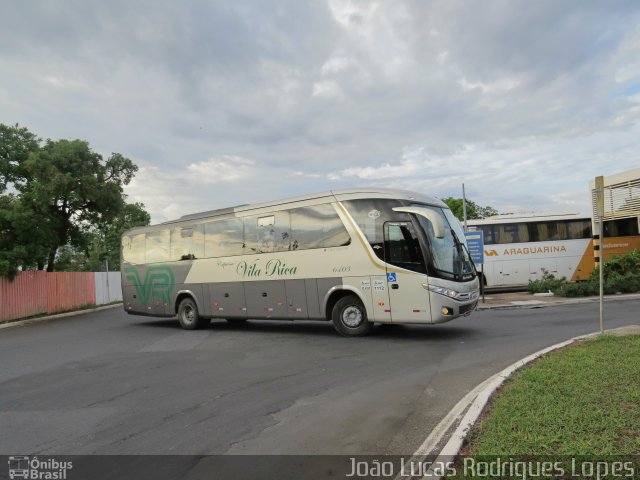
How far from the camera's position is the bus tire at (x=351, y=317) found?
11.1 metres

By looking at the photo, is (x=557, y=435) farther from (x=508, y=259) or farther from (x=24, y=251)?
(x=24, y=251)

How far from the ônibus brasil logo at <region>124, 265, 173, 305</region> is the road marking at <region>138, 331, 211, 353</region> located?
209 centimetres

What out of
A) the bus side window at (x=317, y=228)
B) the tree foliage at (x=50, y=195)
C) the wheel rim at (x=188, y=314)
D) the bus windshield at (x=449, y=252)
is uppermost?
the tree foliage at (x=50, y=195)

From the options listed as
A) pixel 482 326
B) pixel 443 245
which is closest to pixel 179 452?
pixel 443 245

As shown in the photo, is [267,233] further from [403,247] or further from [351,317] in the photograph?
[403,247]

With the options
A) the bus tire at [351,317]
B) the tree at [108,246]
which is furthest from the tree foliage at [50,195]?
the tree at [108,246]

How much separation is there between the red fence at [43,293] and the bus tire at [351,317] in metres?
16.0

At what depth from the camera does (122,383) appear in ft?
25.1

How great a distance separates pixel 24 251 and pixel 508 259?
21964 millimetres

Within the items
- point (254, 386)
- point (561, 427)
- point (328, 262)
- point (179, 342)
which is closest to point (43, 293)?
point (179, 342)

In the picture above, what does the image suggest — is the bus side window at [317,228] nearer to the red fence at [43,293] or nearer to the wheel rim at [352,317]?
the wheel rim at [352,317]

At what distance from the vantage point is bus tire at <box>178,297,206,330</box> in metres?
14.6

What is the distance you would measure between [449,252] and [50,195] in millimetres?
19366

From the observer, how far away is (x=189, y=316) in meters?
14.9
